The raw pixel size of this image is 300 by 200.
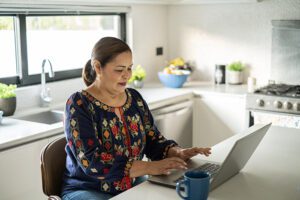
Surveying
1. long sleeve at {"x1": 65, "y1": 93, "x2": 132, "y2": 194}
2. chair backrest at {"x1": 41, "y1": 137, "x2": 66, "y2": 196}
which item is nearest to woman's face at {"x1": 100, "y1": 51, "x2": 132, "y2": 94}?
long sleeve at {"x1": 65, "y1": 93, "x2": 132, "y2": 194}

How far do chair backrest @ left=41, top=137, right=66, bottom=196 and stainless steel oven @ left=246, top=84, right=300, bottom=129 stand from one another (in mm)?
1971

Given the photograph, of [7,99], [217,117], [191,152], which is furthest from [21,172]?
[217,117]

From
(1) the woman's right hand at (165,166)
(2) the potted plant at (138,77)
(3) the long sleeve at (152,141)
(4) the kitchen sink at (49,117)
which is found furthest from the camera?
(2) the potted plant at (138,77)

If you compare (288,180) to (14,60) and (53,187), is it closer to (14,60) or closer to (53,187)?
(53,187)

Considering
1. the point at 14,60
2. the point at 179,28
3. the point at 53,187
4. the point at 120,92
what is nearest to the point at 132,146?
the point at 120,92

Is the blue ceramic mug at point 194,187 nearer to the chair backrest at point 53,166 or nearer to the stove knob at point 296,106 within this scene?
the chair backrest at point 53,166

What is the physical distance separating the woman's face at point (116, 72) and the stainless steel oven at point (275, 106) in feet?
6.02

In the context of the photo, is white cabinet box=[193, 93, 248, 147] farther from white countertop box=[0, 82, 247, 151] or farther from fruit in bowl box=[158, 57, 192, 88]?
fruit in bowl box=[158, 57, 192, 88]

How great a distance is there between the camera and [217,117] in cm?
390

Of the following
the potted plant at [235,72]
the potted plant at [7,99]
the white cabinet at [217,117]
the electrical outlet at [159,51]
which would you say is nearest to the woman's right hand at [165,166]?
the potted plant at [7,99]

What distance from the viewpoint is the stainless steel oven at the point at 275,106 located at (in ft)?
11.3

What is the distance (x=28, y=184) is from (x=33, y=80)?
1.04 m

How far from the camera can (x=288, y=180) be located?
1.73 meters

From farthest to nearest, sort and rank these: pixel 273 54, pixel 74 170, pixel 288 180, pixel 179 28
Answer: pixel 179 28 → pixel 273 54 → pixel 74 170 → pixel 288 180
